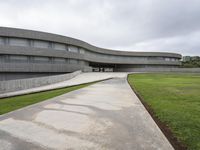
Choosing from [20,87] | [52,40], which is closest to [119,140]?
[20,87]

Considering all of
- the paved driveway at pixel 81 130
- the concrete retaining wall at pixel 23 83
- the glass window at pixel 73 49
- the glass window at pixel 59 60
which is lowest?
the concrete retaining wall at pixel 23 83

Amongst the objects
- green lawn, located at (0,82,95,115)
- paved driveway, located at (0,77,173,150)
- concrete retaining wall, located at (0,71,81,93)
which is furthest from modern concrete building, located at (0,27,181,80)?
paved driveway, located at (0,77,173,150)

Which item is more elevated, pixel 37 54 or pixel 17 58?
pixel 37 54

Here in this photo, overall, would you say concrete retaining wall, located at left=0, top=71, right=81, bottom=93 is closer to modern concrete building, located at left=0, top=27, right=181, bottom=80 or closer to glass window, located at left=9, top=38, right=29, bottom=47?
modern concrete building, located at left=0, top=27, right=181, bottom=80

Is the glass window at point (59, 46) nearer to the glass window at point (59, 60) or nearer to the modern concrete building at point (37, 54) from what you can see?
the modern concrete building at point (37, 54)

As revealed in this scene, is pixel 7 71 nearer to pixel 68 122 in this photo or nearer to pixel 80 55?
pixel 80 55

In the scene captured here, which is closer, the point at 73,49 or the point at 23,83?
the point at 23,83

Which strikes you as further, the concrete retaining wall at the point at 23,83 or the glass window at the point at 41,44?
the glass window at the point at 41,44

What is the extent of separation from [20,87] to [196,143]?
16777mm

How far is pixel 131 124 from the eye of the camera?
505 cm

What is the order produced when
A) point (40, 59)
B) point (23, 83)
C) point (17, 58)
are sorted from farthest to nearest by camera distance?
point (40, 59), point (17, 58), point (23, 83)

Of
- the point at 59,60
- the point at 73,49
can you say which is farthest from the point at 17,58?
the point at 73,49

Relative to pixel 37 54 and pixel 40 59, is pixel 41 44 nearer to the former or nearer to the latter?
pixel 37 54

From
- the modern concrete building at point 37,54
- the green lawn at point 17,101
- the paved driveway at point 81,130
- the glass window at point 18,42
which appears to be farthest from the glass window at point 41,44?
the paved driveway at point 81,130
